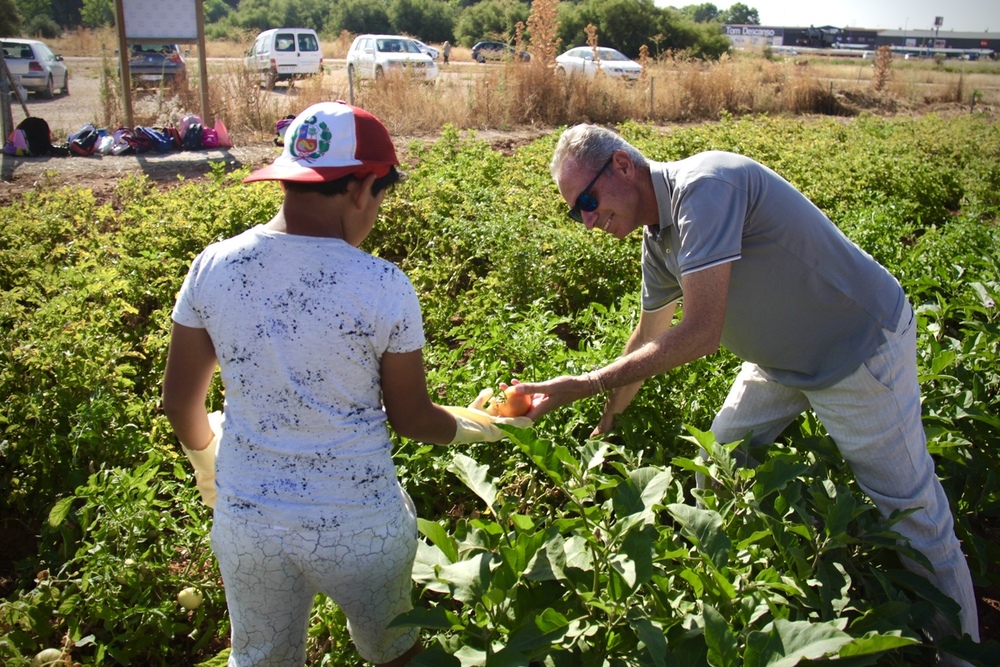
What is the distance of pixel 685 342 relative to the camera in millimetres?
2324

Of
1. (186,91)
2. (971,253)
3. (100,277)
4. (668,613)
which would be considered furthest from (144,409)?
(186,91)

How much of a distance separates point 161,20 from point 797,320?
10706mm

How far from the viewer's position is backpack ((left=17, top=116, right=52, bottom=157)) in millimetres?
10000

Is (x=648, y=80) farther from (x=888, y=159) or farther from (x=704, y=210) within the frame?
(x=704, y=210)

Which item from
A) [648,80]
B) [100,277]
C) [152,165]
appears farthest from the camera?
[648,80]

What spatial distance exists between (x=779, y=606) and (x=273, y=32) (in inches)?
944

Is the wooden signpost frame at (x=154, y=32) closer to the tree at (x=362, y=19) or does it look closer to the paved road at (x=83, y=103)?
Answer: the paved road at (x=83, y=103)

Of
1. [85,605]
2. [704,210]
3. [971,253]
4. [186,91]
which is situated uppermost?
[186,91]

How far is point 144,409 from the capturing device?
3.65 metres

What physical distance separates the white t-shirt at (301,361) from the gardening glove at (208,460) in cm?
35

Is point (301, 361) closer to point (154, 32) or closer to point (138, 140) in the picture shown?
point (138, 140)

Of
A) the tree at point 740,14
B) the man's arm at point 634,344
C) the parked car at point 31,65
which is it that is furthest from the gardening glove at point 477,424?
the tree at point 740,14

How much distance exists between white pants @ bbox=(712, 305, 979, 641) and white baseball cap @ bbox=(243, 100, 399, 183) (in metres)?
1.51

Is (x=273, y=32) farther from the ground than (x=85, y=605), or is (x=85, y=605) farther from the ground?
(x=273, y=32)
